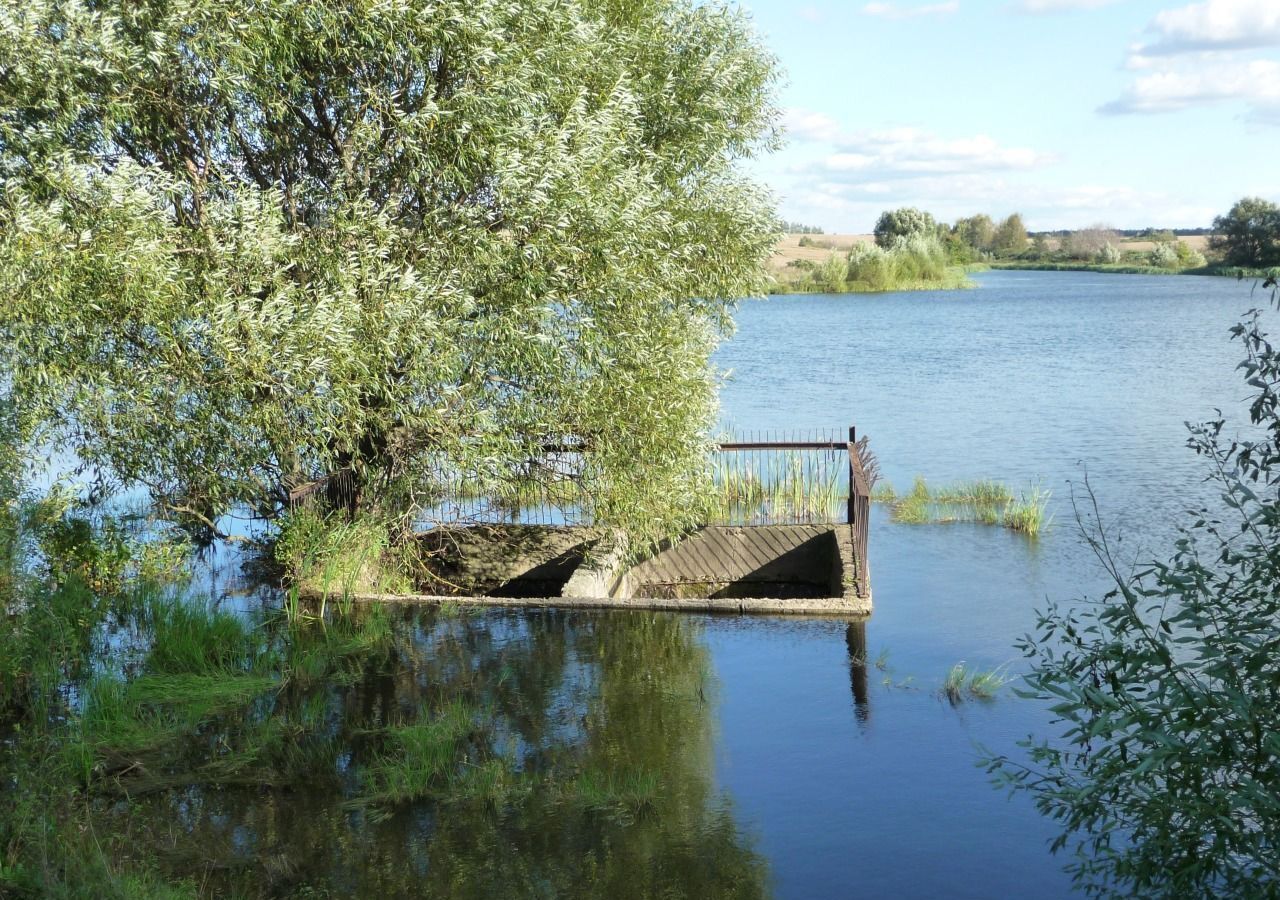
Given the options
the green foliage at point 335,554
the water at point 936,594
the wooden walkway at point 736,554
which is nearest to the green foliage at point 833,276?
the water at point 936,594

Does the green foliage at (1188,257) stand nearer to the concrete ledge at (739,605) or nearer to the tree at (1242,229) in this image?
the tree at (1242,229)

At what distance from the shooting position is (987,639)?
1465cm

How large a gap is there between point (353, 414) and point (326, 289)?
1.51 meters

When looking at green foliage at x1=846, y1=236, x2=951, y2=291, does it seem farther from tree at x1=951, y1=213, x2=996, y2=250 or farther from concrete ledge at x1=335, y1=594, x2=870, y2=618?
concrete ledge at x1=335, y1=594, x2=870, y2=618

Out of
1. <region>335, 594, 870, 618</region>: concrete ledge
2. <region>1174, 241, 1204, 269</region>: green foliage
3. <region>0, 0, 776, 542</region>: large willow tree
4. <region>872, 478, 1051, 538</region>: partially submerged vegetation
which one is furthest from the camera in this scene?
<region>1174, 241, 1204, 269</region>: green foliage

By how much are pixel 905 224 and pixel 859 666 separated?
116m

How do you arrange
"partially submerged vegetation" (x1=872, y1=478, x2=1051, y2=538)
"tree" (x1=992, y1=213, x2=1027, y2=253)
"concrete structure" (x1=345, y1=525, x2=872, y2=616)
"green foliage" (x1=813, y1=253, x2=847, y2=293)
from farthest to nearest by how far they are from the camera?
"tree" (x1=992, y1=213, x2=1027, y2=253) → "green foliage" (x1=813, y1=253, x2=847, y2=293) → "partially submerged vegetation" (x1=872, y1=478, x2=1051, y2=538) → "concrete structure" (x1=345, y1=525, x2=872, y2=616)

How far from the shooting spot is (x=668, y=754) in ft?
33.8

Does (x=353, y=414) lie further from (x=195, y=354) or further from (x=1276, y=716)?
(x=1276, y=716)

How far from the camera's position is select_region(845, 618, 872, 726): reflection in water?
1149cm

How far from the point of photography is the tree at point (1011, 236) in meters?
164

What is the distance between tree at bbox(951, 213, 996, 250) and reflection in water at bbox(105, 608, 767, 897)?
156 m

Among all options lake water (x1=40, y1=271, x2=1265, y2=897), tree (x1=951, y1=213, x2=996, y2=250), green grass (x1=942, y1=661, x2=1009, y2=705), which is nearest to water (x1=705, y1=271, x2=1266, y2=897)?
lake water (x1=40, y1=271, x2=1265, y2=897)

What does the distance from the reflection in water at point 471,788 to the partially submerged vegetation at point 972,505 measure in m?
10.4
